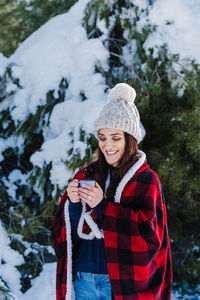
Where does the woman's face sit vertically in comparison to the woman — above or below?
above

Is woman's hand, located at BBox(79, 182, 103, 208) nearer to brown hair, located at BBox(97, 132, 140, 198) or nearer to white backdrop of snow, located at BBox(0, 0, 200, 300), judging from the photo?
brown hair, located at BBox(97, 132, 140, 198)

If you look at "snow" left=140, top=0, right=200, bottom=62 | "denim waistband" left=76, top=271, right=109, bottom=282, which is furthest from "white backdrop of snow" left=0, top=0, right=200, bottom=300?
"denim waistband" left=76, top=271, right=109, bottom=282

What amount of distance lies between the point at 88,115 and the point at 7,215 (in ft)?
4.09

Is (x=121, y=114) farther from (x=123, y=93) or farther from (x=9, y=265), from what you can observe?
(x=9, y=265)

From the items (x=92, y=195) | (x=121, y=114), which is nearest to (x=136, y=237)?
(x=92, y=195)

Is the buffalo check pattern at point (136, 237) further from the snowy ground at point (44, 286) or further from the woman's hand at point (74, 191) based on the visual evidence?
the snowy ground at point (44, 286)

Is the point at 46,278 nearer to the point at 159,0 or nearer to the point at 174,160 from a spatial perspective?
the point at 174,160

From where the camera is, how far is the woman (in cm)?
157

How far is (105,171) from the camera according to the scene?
1.86 m

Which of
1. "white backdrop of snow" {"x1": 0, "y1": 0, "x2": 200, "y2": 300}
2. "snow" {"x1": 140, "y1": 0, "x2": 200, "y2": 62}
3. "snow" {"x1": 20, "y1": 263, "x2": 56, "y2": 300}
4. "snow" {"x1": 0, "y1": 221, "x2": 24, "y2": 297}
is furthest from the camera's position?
"snow" {"x1": 140, "y1": 0, "x2": 200, "y2": 62}

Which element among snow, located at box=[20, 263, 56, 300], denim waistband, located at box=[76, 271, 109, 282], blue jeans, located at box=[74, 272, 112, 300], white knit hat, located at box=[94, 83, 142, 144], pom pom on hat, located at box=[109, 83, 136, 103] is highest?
pom pom on hat, located at box=[109, 83, 136, 103]

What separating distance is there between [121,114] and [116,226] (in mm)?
551

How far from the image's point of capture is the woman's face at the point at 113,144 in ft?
5.65

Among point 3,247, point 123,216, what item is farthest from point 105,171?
point 3,247
